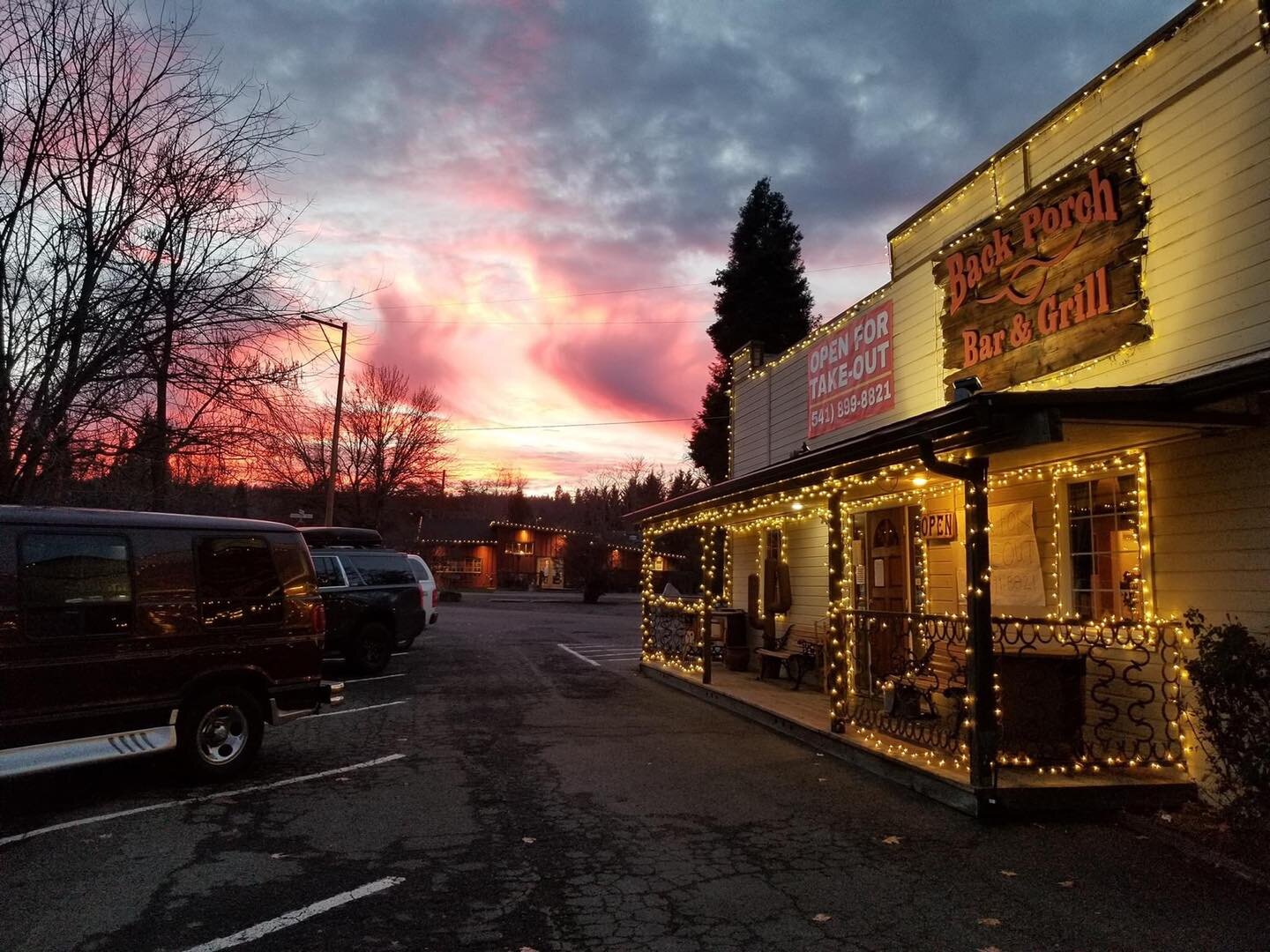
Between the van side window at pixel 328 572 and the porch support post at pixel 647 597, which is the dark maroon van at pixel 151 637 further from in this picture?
the porch support post at pixel 647 597

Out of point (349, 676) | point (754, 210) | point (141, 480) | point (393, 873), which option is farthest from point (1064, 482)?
point (754, 210)

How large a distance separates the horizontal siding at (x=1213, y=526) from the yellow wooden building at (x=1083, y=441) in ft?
0.05

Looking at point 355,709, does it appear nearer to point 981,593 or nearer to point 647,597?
point 647,597

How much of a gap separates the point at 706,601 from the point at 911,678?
162 inches

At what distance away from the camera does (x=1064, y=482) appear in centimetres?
782

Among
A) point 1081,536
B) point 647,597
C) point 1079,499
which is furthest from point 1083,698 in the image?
point 647,597

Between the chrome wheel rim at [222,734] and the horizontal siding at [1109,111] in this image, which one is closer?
the horizontal siding at [1109,111]

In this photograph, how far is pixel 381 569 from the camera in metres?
14.6

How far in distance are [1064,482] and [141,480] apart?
9.39 metres

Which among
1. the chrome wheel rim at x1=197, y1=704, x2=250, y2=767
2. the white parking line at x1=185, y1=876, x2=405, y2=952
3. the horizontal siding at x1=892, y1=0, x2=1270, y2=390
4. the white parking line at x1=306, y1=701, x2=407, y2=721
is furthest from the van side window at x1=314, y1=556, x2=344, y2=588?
the horizontal siding at x1=892, y1=0, x2=1270, y2=390

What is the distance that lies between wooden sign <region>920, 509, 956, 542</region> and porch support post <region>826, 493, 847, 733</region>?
1.78 meters

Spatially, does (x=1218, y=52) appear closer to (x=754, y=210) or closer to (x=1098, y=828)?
(x=1098, y=828)

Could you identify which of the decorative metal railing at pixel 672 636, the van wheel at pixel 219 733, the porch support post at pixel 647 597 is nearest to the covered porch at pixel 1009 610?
the decorative metal railing at pixel 672 636

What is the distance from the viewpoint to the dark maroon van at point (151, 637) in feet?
19.2
